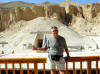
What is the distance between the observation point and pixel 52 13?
45875mm

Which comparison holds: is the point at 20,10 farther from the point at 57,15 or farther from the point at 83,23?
the point at 83,23

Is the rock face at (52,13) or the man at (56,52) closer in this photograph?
the man at (56,52)

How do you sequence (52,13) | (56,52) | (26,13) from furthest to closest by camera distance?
(52,13), (26,13), (56,52)

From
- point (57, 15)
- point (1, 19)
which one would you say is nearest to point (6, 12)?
point (1, 19)

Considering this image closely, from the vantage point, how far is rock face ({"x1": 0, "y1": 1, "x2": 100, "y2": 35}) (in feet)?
142

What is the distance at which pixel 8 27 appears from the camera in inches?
1686

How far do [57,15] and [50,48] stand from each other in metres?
43.1

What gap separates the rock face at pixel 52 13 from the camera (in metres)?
43.3

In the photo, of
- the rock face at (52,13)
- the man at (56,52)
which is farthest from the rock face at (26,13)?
the man at (56,52)

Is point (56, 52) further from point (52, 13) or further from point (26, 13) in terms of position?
point (52, 13)

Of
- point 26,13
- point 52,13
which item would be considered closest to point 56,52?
point 26,13

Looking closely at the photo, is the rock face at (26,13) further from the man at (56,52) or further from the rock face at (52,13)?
the man at (56,52)

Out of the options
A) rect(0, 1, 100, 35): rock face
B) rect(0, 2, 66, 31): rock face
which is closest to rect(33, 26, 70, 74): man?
rect(0, 1, 100, 35): rock face

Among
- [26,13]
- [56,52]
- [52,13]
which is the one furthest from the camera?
[52,13]
